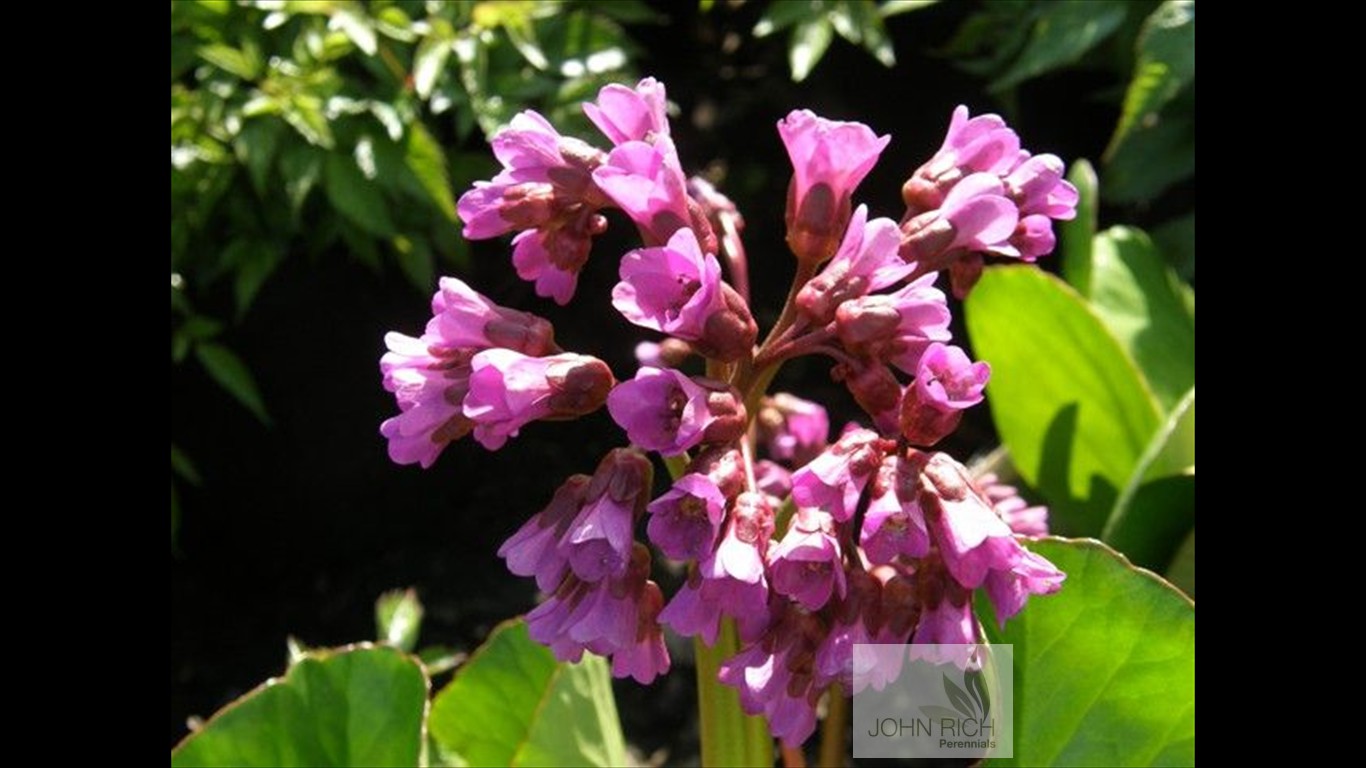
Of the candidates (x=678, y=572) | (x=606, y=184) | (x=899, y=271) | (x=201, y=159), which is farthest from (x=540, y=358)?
(x=678, y=572)

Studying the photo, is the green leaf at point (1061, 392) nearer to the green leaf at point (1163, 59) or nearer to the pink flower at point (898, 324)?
the green leaf at point (1163, 59)

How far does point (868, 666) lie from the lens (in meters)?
0.92

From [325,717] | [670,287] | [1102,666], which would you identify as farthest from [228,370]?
[1102,666]

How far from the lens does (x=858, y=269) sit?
3.13 feet

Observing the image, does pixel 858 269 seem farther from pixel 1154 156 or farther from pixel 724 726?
pixel 1154 156

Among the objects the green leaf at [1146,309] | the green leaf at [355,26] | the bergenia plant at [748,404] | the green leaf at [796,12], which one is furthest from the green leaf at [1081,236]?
the green leaf at [355,26]

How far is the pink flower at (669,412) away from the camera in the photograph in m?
0.88

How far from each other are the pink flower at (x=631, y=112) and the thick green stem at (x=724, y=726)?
38 centimetres

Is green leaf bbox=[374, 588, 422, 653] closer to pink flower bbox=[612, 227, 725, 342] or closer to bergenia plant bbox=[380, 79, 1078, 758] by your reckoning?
bergenia plant bbox=[380, 79, 1078, 758]

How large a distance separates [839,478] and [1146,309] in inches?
36.3

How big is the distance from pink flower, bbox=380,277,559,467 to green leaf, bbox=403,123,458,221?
823 mm

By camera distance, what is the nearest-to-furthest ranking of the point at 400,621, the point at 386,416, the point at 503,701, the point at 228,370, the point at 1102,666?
the point at 1102,666 → the point at 503,701 → the point at 400,621 → the point at 228,370 → the point at 386,416

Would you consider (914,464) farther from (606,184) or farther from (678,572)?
(678,572)

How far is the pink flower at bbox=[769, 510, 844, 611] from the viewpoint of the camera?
0.88 m
